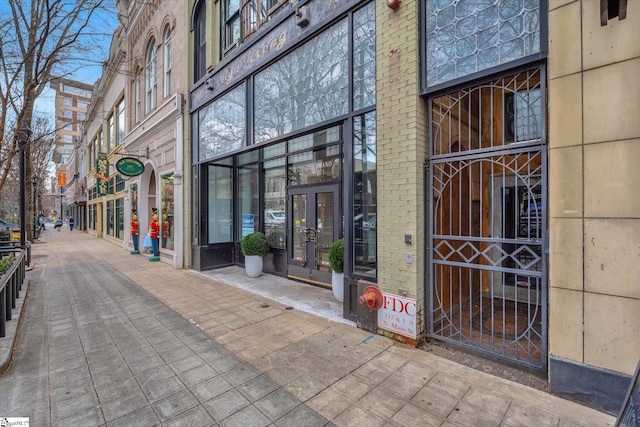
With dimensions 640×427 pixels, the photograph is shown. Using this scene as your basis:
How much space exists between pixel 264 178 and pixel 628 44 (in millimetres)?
7576

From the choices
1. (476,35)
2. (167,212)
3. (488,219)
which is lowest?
(488,219)

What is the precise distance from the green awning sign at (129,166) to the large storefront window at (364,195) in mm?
10425

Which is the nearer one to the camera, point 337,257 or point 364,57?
point 364,57

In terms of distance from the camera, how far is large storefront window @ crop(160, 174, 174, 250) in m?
10.9

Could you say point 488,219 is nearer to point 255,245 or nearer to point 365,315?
point 365,315

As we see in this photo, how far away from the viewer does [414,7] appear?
394cm

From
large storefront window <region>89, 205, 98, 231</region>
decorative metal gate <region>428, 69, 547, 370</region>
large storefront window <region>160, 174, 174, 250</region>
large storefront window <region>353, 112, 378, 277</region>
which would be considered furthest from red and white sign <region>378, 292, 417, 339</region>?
large storefront window <region>89, 205, 98, 231</region>

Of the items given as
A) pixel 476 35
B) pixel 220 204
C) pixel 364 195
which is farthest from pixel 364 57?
pixel 220 204

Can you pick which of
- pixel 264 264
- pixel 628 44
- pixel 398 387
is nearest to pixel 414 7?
pixel 628 44

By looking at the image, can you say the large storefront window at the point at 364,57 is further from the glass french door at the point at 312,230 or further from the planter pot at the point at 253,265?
the planter pot at the point at 253,265

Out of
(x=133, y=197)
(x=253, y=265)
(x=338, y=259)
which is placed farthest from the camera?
(x=133, y=197)

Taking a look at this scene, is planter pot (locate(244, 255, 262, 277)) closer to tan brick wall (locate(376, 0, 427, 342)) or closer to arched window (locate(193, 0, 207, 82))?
tan brick wall (locate(376, 0, 427, 342))

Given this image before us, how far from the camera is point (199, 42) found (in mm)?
9719

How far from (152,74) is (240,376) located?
1338 cm
